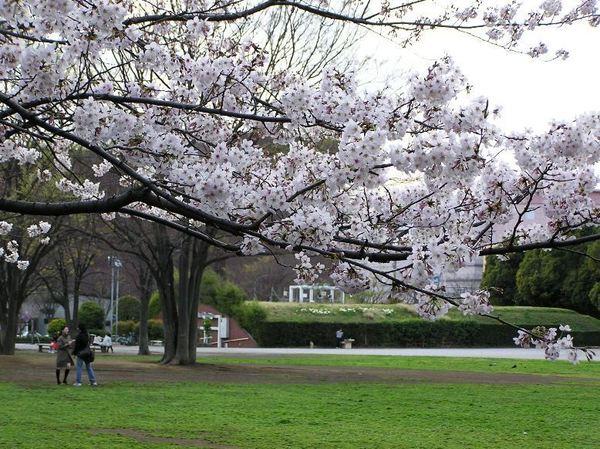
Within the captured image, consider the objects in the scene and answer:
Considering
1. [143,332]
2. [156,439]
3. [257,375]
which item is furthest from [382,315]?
[156,439]

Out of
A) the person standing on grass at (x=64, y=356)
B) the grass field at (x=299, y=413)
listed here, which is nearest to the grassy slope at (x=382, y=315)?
the grass field at (x=299, y=413)

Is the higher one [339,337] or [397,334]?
[397,334]

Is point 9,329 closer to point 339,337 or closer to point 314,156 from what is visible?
point 339,337

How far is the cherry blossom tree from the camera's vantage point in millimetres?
5148

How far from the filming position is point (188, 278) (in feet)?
85.3

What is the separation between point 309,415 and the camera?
12.3 m

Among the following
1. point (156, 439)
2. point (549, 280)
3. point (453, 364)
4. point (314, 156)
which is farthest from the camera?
point (549, 280)

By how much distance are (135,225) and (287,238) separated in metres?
20.5

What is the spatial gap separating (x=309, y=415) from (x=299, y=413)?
0.79ft

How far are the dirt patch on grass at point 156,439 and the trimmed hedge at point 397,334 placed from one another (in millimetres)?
31509

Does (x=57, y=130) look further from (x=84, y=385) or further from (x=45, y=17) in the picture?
(x=84, y=385)

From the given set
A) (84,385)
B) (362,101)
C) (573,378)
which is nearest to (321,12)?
(362,101)

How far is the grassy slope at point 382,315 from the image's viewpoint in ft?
139

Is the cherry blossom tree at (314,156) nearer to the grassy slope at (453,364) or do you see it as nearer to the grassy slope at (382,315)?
the grassy slope at (453,364)
